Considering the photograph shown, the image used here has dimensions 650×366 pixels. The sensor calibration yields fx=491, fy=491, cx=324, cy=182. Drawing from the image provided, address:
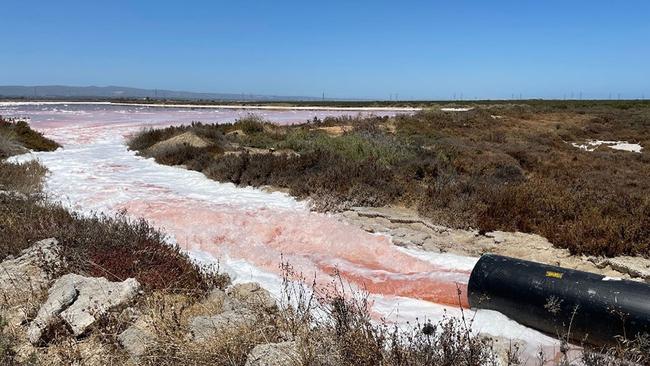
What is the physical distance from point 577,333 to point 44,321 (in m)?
5.52

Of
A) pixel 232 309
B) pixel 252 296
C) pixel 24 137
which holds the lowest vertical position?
pixel 252 296

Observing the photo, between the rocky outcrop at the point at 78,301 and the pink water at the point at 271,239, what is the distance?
264 centimetres

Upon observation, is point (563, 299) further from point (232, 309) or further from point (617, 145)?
point (617, 145)

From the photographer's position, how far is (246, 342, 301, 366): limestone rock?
3.68 metres

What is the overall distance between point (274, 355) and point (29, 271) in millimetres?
3873

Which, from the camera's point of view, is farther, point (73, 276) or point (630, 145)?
point (630, 145)

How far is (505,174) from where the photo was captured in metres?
13.0

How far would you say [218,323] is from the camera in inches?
174

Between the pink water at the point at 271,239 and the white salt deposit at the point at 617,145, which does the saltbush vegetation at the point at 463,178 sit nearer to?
the white salt deposit at the point at 617,145

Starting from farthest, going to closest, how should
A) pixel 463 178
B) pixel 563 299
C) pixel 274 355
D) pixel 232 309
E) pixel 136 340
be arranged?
pixel 463 178 < pixel 563 299 < pixel 232 309 < pixel 136 340 < pixel 274 355

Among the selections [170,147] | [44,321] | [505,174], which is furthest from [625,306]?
[170,147]

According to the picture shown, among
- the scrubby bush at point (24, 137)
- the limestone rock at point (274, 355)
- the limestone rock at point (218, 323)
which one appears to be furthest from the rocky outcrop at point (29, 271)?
the scrubby bush at point (24, 137)

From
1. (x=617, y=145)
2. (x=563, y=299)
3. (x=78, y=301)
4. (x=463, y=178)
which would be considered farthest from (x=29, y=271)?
(x=617, y=145)

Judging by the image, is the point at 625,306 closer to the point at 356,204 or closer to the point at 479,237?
the point at 479,237
